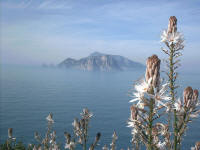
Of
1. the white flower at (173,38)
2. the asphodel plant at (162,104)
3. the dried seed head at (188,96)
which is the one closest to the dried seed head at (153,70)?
the asphodel plant at (162,104)

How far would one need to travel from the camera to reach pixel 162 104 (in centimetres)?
220

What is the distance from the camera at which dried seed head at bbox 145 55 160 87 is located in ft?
7.34

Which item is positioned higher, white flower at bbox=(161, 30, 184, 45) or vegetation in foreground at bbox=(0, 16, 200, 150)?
white flower at bbox=(161, 30, 184, 45)

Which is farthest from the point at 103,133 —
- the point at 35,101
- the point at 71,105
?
the point at 35,101

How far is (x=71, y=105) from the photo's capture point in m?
66.6

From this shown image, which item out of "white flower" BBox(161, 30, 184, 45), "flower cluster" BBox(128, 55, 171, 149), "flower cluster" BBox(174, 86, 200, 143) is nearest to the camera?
"flower cluster" BBox(128, 55, 171, 149)

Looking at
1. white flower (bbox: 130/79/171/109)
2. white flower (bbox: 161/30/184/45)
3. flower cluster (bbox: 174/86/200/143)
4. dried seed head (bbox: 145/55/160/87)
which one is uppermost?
white flower (bbox: 161/30/184/45)

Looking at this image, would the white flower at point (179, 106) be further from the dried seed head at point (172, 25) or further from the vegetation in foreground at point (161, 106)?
the dried seed head at point (172, 25)

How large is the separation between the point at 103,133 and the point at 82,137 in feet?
130

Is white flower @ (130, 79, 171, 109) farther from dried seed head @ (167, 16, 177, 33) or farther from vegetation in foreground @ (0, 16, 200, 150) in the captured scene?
dried seed head @ (167, 16, 177, 33)

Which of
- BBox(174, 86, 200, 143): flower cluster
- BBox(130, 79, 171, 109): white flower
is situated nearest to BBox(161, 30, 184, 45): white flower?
BBox(174, 86, 200, 143): flower cluster

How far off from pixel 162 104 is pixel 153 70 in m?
0.37

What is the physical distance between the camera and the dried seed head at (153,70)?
A: 224 cm

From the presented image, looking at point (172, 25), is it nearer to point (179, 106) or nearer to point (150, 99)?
point (179, 106)
